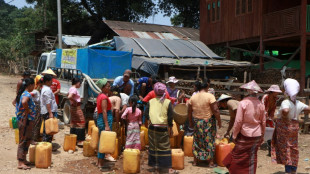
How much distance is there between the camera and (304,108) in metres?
4.93

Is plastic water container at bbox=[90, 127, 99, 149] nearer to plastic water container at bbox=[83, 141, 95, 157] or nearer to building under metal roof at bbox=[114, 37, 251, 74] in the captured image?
plastic water container at bbox=[83, 141, 95, 157]

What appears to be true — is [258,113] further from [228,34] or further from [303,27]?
[228,34]

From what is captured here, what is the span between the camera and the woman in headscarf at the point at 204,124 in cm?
571

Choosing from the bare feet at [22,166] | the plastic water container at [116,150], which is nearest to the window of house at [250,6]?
the plastic water container at [116,150]

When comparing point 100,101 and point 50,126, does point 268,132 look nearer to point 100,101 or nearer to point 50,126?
point 100,101

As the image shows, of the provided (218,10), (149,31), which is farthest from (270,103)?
(149,31)

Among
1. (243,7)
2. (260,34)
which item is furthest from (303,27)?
(243,7)

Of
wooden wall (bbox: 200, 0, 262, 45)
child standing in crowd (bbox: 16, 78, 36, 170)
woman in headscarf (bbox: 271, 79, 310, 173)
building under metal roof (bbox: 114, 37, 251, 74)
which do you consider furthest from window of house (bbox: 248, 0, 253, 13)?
child standing in crowd (bbox: 16, 78, 36, 170)

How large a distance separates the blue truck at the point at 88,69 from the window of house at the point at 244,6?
27.2ft

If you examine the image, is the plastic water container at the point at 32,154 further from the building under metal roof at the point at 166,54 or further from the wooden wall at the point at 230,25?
the wooden wall at the point at 230,25

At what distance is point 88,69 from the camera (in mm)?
9070

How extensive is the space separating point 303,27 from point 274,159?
8942mm

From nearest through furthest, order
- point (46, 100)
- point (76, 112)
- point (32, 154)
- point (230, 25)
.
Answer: point (32, 154)
point (46, 100)
point (76, 112)
point (230, 25)

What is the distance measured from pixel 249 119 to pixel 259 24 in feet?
37.7
